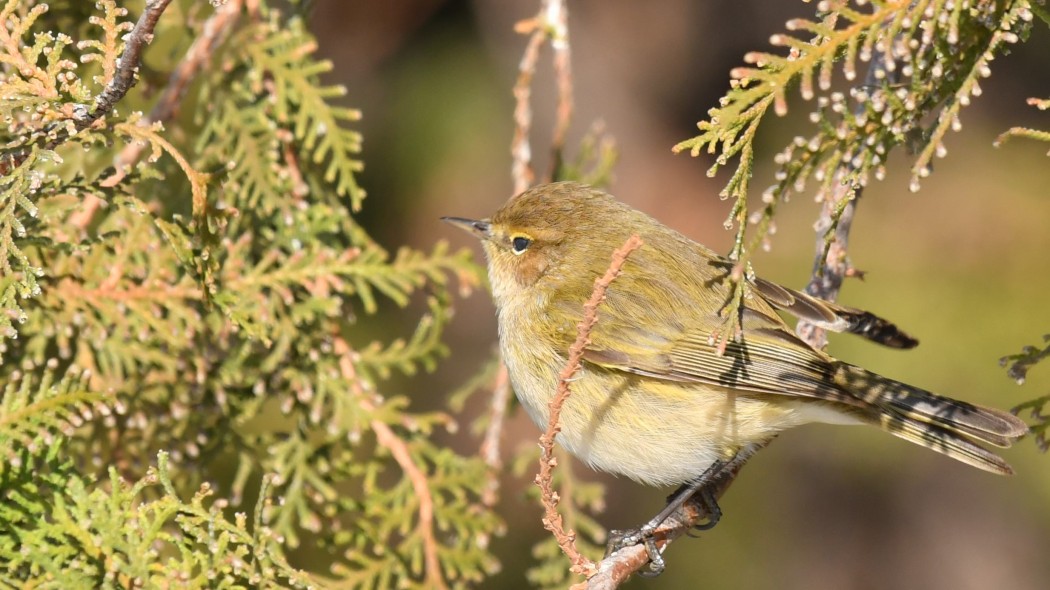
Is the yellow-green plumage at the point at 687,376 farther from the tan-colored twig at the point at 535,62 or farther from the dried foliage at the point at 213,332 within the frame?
the tan-colored twig at the point at 535,62

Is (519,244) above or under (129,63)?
above

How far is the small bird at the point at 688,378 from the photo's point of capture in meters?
2.93

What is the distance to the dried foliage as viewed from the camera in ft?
7.97

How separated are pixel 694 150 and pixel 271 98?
5.44ft

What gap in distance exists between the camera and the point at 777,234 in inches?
204

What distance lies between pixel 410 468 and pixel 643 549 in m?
0.88

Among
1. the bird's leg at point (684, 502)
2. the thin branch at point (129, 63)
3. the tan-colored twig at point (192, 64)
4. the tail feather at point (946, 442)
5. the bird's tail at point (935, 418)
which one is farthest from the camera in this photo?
→ the tan-colored twig at point (192, 64)

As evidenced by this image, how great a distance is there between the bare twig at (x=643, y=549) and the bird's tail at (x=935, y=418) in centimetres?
60

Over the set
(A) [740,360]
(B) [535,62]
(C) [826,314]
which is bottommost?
(A) [740,360]

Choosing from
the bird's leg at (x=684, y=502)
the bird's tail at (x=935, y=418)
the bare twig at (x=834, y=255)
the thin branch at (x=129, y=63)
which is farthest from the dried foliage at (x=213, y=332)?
the bird's tail at (x=935, y=418)

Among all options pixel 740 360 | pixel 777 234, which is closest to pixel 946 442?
pixel 740 360

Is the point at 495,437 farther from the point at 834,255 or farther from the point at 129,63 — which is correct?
the point at 129,63

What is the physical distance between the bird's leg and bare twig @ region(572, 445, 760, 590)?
0.01 meters

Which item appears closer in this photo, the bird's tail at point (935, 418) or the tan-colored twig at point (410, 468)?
the bird's tail at point (935, 418)
